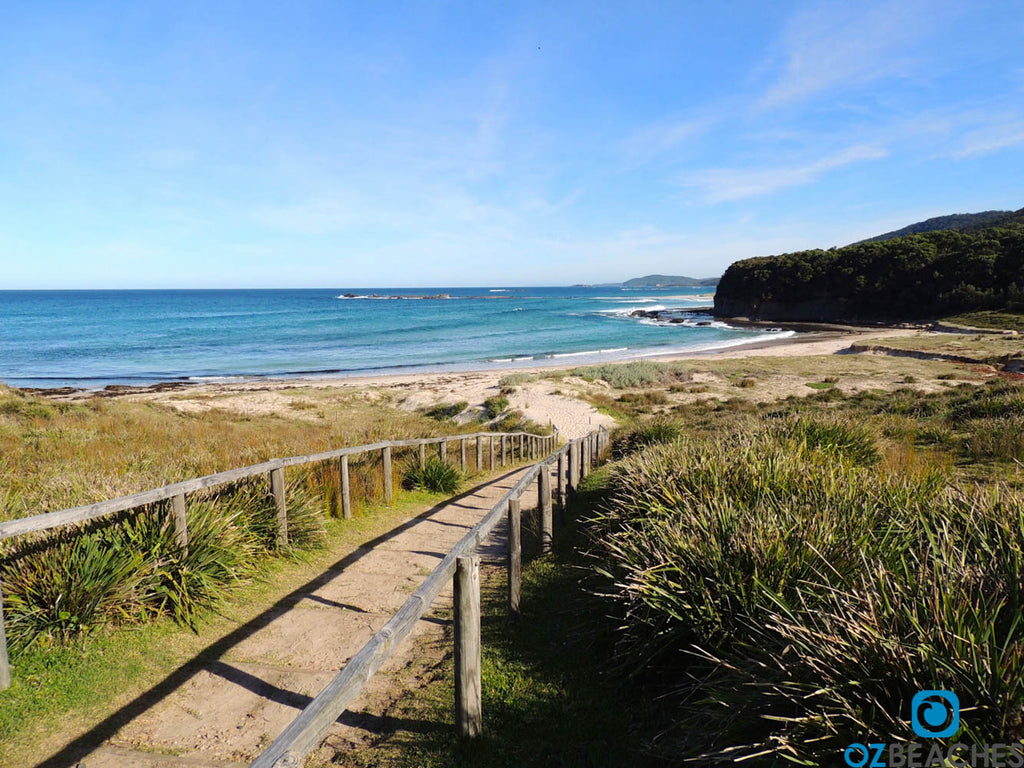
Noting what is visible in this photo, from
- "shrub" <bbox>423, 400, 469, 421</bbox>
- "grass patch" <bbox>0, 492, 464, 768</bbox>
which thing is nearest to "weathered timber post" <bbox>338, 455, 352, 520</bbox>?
"grass patch" <bbox>0, 492, 464, 768</bbox>

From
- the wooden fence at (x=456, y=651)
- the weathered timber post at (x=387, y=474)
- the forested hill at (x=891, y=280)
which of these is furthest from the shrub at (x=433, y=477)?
the forested hill at (x=891, y=280)

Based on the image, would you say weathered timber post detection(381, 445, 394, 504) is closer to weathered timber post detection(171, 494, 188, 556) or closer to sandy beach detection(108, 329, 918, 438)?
weathered timber post detection(171, 494, 188, 556)

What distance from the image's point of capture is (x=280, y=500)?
627 cm

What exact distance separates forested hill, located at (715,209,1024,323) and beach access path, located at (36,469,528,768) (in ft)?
225

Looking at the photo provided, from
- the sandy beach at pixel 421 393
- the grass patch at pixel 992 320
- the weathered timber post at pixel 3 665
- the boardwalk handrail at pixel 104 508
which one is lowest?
the sandy beach at pixel 421 393

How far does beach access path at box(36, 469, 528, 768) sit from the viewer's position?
3.30m

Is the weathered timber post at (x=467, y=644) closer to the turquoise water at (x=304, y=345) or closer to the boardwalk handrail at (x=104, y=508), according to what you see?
the boardwalk handrail at (x=104, y=508)

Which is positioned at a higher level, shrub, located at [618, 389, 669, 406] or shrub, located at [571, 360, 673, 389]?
shrub, located at [571, 360, 673, 389]

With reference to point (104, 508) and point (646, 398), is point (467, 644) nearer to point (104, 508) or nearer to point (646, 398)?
point (104, 508)

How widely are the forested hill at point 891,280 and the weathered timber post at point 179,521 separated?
69771 mm

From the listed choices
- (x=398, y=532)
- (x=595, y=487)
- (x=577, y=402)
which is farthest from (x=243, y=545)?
(x=577, y=402)

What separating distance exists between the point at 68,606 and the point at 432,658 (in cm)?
268

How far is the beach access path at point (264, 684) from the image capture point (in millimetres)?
3299

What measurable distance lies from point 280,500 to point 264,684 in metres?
2.55
